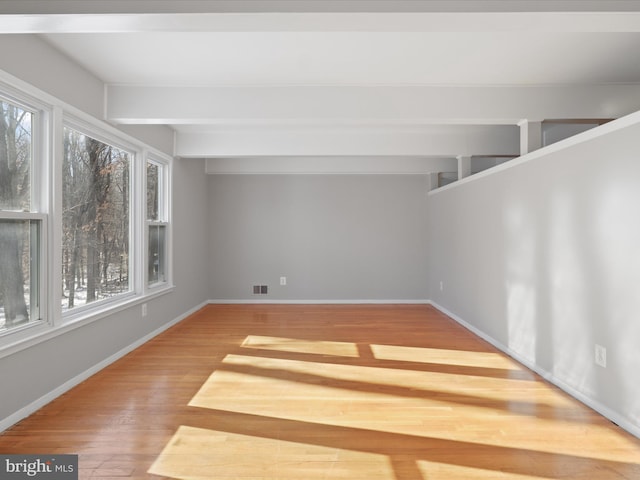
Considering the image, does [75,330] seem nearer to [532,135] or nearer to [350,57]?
[350,57]

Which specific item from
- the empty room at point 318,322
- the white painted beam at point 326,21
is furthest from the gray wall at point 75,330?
the white painted beam at point 326,21

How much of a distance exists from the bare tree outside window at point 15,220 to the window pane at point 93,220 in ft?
1.49

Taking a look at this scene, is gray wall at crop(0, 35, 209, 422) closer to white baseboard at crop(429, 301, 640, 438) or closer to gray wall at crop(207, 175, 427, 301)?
gray wall at crop(207, 175, 427, 301)

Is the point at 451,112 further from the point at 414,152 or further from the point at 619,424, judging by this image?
the point at 619,424

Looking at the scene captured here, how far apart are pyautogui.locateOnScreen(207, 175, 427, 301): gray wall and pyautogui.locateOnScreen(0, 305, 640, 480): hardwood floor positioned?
9.05 feet

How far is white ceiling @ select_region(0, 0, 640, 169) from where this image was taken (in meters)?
1.92

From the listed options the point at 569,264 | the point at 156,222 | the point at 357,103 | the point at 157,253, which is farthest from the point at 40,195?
the point at 569,264

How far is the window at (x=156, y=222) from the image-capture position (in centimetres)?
486

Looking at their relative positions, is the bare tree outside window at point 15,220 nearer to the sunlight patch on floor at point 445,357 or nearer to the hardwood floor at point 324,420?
the hardwood floor at point 324,420

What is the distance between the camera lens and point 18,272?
2699mm

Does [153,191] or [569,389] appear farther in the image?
[153,191]

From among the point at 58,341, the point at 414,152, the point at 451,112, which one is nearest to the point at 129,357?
the point at 58,341

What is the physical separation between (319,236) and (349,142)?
6.95ft

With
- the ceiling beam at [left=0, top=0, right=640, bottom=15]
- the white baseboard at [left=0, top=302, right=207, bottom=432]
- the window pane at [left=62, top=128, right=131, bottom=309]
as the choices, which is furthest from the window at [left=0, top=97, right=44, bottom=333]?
the ceiling beam at [left=0, top=0, right=640, bottom=15]
